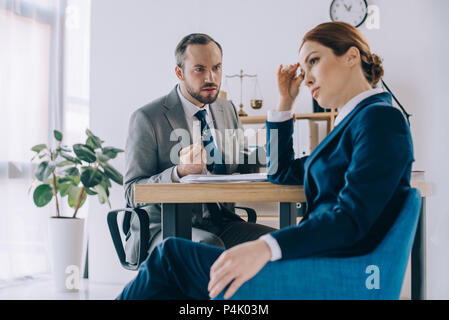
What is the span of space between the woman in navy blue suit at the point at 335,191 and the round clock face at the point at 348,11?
2.35 m

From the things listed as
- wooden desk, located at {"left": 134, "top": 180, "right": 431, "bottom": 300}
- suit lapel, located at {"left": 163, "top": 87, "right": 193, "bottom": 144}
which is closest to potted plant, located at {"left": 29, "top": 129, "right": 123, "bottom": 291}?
suit lapel, located at {"left": 163, "top": 87, "right": 193, "bottom": 144}

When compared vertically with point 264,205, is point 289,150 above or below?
above

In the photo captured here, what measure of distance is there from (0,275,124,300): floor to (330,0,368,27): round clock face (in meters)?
2.48

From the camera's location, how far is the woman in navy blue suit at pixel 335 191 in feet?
2.55

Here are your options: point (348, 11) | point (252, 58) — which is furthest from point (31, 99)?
point (348, 11)

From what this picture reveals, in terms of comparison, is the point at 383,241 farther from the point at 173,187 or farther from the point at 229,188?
the point at 173,187

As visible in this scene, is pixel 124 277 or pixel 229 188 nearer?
pixel 229 188

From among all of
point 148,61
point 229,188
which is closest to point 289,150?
point 229,188

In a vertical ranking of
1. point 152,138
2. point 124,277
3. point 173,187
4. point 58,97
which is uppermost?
point 58,97

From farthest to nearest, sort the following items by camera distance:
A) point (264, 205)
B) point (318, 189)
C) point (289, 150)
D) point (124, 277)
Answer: point (124, 277), point (264, 205), point (289, 150), point (318, 189)

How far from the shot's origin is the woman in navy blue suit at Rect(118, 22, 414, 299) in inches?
30.6

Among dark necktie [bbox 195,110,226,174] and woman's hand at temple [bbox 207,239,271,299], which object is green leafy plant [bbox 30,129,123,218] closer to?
dark necktie [bbox 195,110,226,174]
